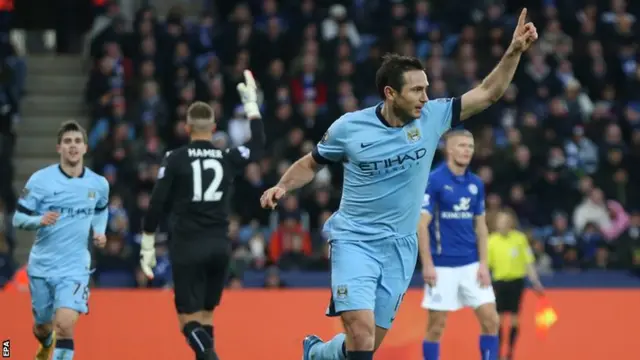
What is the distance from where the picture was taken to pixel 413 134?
28.6 feet

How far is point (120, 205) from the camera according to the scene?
59.9ft

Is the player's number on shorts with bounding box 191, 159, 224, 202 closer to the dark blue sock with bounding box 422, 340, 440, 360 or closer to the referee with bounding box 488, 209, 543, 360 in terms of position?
the dark blue sock with bounding box 422, 340, 440, 360

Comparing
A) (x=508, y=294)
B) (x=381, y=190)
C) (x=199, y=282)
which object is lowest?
(x=508, y=294)

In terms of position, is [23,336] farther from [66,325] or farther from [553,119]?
[553,119]

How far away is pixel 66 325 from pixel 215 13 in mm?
11765

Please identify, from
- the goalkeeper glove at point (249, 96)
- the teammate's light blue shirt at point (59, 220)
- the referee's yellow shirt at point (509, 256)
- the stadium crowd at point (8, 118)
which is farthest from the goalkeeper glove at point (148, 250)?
the stadium crowd at point (8, 118)

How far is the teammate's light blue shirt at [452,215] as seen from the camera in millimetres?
11852

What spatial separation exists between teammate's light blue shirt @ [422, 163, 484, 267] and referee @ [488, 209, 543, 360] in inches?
142

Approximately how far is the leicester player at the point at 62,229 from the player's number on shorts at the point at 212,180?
0.92 m

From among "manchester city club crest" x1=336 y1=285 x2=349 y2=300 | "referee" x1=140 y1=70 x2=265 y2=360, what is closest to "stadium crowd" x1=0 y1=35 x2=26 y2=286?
"referee" x1=140 y1=70 x2=265 y2=360

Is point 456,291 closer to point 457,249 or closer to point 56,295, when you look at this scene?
point 457,249

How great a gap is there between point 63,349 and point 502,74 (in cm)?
442

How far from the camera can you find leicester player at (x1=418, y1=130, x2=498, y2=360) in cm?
1179

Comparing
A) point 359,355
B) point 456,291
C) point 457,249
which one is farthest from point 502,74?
point 456,291
